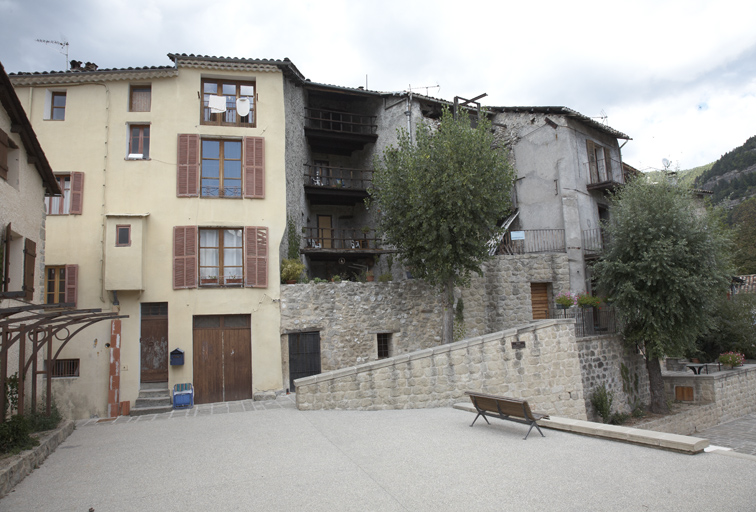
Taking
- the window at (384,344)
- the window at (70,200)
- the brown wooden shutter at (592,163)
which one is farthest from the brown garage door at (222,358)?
the brown wooden shutter at (592,163)

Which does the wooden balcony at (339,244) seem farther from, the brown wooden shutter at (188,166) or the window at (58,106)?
the window at (58,106)

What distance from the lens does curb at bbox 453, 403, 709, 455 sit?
6.97 meters

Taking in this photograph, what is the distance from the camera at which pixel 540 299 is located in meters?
18.0

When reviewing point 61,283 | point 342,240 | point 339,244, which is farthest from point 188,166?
point 339,244

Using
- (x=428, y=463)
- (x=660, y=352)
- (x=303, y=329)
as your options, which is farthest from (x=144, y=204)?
(x=660, y=352)

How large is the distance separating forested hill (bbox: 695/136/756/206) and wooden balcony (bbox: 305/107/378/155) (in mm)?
57693

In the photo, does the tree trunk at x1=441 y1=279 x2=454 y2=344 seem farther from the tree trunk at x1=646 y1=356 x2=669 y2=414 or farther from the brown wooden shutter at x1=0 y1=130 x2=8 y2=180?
the brown wooden shutter at x1=0 y1=130 x2=8 y2=180

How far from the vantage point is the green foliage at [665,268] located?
48.2ft

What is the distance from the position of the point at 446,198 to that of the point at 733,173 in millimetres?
74943

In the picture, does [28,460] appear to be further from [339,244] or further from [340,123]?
[340,123]

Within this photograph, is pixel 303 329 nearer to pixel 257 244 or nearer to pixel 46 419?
pixel 257 244

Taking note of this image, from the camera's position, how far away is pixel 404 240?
15594mm

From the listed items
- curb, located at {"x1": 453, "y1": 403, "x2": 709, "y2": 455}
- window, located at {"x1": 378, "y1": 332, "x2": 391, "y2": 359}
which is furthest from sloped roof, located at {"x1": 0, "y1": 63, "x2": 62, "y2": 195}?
curb, located at {"x1": 453, "y1": 403, "x2": 709, "y2": 455}

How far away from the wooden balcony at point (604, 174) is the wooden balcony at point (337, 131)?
9362 mm
